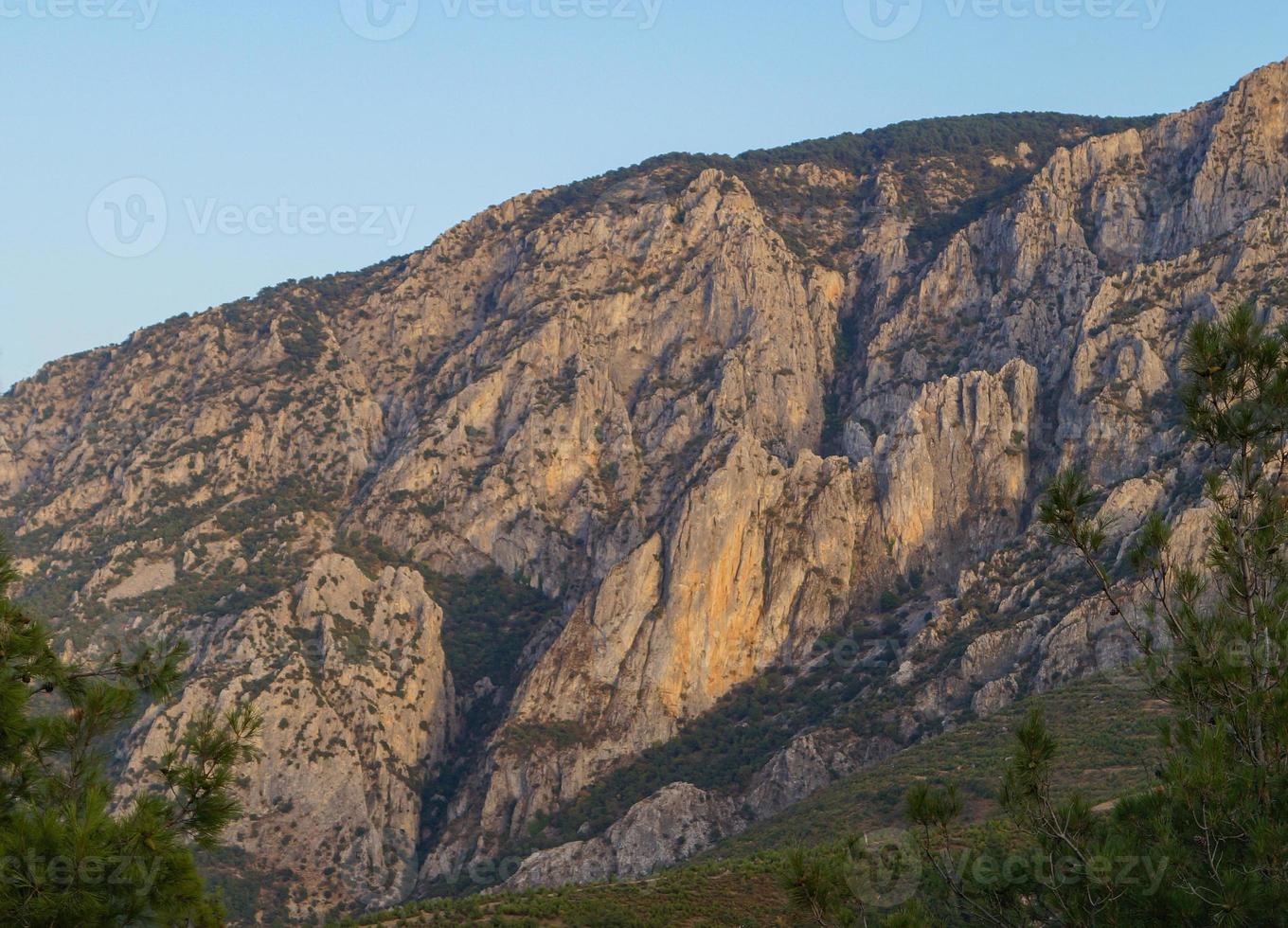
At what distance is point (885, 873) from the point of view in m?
23.9

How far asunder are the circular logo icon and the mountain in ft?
219

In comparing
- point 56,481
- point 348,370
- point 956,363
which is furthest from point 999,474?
point 56,481

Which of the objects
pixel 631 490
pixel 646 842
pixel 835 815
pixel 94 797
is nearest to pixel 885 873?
pixel 94 797

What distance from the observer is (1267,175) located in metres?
128

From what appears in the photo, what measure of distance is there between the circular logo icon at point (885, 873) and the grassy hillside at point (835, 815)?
13.8 m

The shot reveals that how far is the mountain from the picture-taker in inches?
3925

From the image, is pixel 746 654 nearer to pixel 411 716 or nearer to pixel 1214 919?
pixel 411 716

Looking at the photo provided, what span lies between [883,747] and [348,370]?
79.5 metres

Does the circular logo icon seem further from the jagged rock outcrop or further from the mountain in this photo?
the jagged rock outcrop

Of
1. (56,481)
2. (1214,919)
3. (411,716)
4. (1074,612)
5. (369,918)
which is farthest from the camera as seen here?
(56,481)

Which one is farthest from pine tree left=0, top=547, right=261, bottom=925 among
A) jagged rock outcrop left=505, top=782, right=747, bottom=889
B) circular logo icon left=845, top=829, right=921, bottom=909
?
jagged rock outcrop left=505, top=782, right=747, bottom=889

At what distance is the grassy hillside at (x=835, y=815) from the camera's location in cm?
5428

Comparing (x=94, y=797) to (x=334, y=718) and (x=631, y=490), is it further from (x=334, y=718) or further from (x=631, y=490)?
(x=631, y=490)

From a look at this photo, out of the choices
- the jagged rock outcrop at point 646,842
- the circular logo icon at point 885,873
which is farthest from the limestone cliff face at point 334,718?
the circular logo icon at point 885,873
